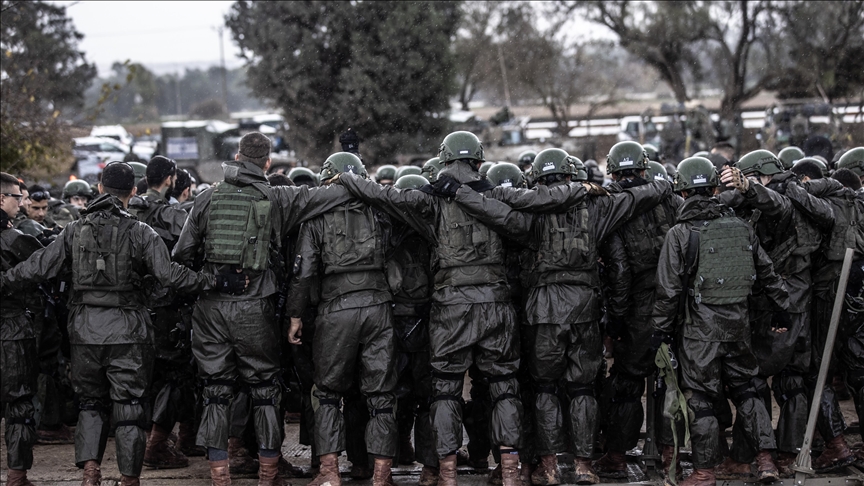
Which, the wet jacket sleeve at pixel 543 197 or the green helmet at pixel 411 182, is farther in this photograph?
the green helmet at pixel 411 182

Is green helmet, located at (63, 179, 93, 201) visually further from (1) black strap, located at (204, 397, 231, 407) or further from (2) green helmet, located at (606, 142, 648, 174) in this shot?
(2) green helmet, located at (606, 142, 648, 174)

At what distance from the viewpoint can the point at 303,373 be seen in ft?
21.9

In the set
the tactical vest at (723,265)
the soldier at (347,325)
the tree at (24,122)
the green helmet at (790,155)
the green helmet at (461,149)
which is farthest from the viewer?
the tree at (24,122)

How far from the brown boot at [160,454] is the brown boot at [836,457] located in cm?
474

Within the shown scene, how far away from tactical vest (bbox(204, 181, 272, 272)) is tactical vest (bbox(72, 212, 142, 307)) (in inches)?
21.5

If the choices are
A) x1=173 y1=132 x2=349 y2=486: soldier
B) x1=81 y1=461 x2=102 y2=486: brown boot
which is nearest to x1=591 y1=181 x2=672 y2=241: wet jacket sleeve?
x1=173 y1=132 x2=349 y2=486: soldier

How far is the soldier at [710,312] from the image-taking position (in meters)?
6.07

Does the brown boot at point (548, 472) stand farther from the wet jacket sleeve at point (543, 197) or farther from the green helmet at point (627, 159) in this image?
the green helmet at point (627, 159)

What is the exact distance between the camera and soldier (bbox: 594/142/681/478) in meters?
6.62

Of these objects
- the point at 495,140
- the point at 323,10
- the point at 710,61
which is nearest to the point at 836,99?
the point at 710,61

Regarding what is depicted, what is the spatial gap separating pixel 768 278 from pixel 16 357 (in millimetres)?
5310

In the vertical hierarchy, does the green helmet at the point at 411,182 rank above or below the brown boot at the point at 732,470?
above

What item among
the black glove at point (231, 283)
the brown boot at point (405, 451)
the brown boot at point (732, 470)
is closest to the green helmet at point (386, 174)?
the brown boot at point (405, 451)

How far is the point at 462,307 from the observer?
6.22m
